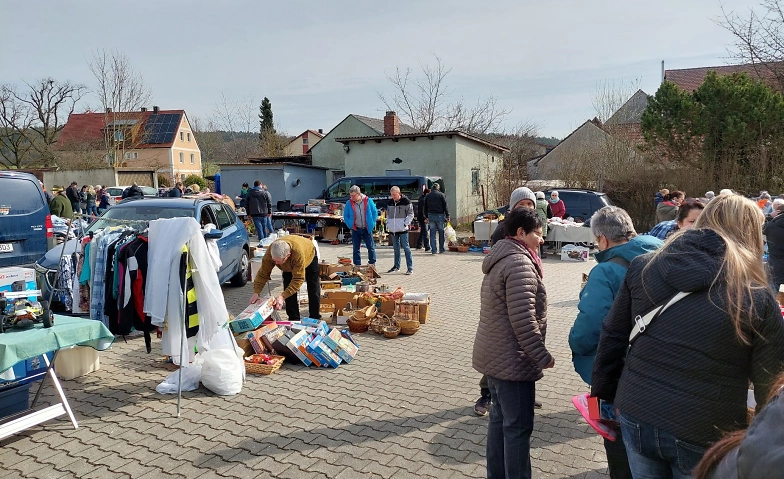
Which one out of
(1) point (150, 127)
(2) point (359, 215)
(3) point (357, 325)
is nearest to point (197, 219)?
(3) point (357, 325)

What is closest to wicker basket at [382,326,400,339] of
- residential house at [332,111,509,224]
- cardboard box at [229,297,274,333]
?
cardboard box at [229,297,274,333]

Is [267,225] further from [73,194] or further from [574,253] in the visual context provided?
[73,194]

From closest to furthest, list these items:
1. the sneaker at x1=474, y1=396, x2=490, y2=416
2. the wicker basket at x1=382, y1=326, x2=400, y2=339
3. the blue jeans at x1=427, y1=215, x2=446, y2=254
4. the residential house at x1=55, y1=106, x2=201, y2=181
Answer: the sneaker at x1=474, y1=396, x2=490, y2=416, the wicker basket at x1=382, y1=326, x2=400, y2=339, the blue jeans at x1=427, y1=215, x2=446, y2=254, the residential house at x1=55, y1=106, x2=201, y2=181

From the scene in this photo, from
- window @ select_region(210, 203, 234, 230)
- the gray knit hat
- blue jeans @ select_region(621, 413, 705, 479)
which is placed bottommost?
blue jeans @ select_region(621, 413, 705, 479)

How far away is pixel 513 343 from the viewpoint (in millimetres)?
3207

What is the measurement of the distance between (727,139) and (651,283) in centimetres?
1976

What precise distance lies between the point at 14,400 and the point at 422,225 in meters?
11.7

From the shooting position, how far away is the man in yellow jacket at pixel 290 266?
608cm

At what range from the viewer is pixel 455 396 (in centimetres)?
514

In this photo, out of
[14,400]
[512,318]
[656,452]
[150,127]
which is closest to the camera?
[656,452]

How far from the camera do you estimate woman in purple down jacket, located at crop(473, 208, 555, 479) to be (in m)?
3.14

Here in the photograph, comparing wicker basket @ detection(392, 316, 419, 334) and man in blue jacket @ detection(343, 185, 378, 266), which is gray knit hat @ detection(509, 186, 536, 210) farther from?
man in blue jacket @ detection(343, 185, 378, 266)

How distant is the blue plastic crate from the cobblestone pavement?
210 mm

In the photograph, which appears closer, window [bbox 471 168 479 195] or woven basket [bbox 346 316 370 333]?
woven basket [bbox 346 316 370 333]
